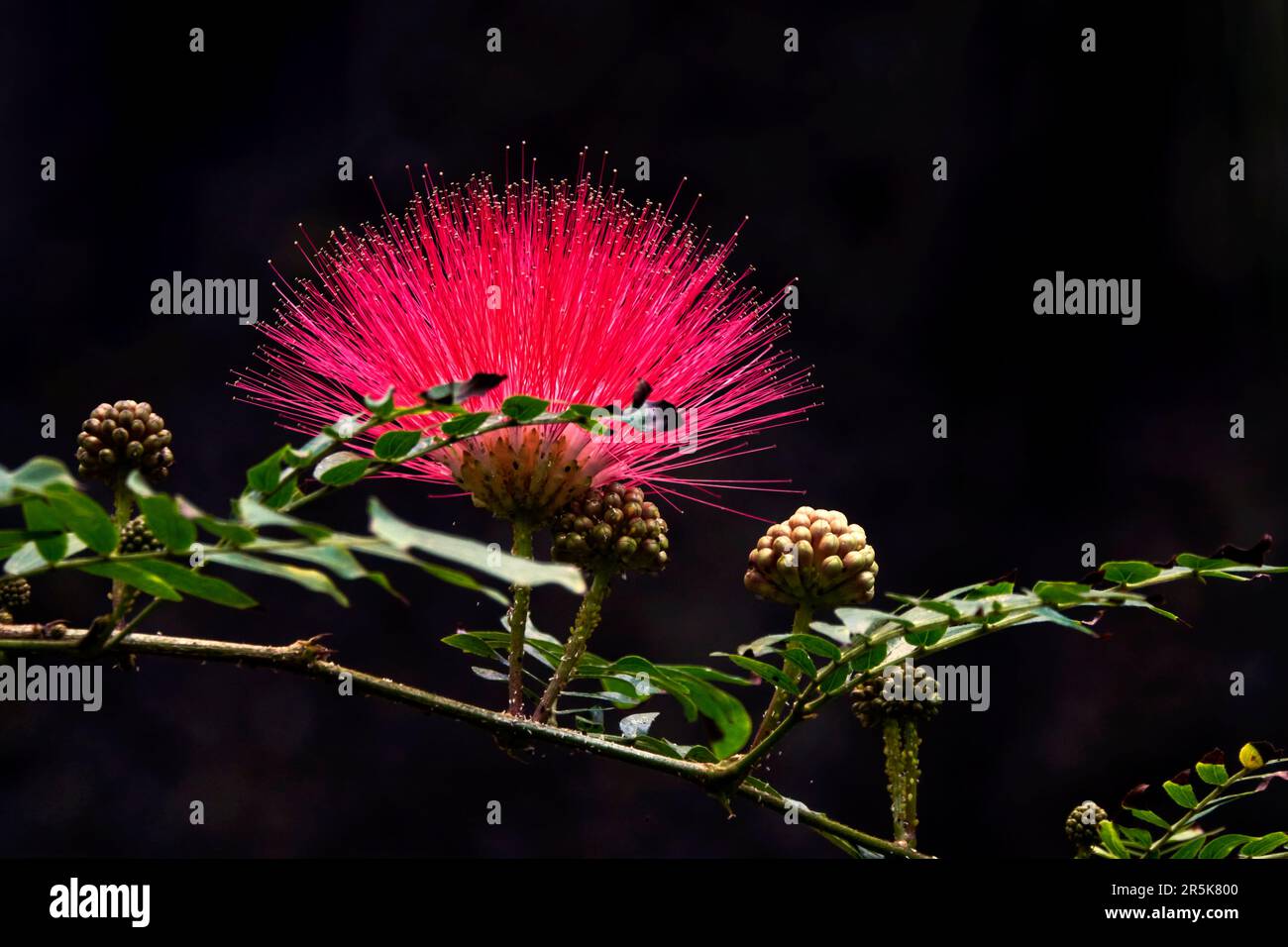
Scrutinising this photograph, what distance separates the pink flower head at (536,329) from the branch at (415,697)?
0.16 meters

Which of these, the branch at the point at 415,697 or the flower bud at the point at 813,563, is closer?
the branch at the point at 415,697

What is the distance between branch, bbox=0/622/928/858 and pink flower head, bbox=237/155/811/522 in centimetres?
16

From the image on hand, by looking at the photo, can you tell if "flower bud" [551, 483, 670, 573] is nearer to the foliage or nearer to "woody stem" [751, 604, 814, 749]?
"woody stem" [751, 604, 814, 749]

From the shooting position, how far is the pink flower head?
0.87 metres

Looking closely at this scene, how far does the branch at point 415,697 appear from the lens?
0.74 meters

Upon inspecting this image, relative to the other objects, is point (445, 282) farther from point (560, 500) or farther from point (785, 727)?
point (785, 727)

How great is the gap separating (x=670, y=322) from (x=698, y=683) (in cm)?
28

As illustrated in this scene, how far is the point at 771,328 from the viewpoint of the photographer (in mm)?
964

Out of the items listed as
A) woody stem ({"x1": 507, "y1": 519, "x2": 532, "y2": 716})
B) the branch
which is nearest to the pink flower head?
woody stem ({"x1": 507, "y1": 519, "x2": 532, "y2": 716})

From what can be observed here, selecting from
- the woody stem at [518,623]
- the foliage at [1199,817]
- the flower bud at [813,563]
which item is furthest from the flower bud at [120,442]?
the foliage at [1199,817]

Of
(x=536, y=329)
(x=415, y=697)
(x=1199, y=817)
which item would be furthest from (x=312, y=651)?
(x=1199, y=817)

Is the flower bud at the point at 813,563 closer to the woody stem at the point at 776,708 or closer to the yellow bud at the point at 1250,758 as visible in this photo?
the woody stem at the point at 776,708

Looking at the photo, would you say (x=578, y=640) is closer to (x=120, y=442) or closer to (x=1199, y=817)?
(x=120, y=442)

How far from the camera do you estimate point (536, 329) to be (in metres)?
0.86
